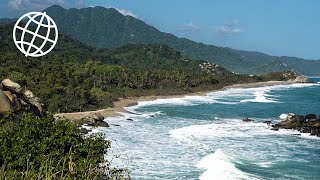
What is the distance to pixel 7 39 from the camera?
132250 mm

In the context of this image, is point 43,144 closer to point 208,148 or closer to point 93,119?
point 208,148

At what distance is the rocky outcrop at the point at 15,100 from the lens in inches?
999

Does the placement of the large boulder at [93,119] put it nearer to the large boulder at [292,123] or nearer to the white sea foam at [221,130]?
the white sea foam at [221,130]

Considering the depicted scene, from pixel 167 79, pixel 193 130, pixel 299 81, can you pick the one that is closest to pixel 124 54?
pixel 299 81

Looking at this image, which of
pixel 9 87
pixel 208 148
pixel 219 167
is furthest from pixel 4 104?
pixel 208 148

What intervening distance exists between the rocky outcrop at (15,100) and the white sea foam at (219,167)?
12245 mm

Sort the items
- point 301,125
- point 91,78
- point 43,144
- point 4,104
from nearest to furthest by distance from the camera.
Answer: point 43,144 < point 4,104 < point 301,125 < point 91,78

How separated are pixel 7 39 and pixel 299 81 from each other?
12129 centimetres

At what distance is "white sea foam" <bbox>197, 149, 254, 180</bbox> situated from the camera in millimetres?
25812

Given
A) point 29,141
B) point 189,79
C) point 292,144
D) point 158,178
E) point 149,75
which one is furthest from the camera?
point 189,79

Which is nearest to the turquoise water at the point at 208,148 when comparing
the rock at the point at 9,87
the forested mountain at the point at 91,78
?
the rock at the point at 9,87

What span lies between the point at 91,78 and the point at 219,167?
64.3 m

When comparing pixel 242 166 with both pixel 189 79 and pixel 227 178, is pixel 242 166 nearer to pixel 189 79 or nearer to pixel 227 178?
pixel 227 178

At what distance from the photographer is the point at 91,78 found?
89.1 metres
